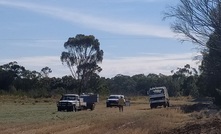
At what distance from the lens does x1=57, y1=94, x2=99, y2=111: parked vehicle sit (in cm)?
5916

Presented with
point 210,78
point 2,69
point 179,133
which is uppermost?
point 2,69

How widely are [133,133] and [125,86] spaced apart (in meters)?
136

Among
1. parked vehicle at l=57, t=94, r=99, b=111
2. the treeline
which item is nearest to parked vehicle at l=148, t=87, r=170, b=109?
parked vehicle at l=57, t=94, r=99, b=111

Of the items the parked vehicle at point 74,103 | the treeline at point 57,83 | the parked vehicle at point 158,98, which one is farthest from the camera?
the treeline at point 57,83

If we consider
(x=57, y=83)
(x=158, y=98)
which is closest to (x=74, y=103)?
(x=158, y=98)

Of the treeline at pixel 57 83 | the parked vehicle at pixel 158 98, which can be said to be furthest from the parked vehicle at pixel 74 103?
the treeline at pixel 57 83

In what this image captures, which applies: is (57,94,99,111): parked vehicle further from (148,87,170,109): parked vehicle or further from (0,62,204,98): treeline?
(0,62,204,98): treeline

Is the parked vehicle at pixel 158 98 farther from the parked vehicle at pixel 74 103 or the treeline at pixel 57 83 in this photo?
the treeline at pixel 57 83

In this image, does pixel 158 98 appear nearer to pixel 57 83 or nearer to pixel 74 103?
pixel 74 103

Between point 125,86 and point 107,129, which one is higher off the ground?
point 125,86

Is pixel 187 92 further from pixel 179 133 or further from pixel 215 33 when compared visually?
pixel 179 133

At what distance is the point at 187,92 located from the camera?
419ft

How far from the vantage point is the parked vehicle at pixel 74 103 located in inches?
2329

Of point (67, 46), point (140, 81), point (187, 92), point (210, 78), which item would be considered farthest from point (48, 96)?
point (140, 81)
